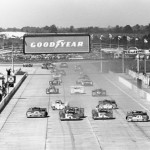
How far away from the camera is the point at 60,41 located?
7150 cm

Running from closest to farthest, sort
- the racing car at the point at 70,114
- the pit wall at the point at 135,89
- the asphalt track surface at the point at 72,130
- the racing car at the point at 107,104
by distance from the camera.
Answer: the asphalt track surface at the point at 72,130
the racing car at the point at 70,114
the racing car at the point at 107,104
the pit wall at the point at 135,89

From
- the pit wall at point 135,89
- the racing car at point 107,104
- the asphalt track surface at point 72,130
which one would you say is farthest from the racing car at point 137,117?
the pit wall at point 135,89

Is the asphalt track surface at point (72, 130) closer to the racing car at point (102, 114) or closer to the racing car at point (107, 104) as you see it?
the racing car at point (102, 114)

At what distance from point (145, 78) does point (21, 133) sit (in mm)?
62711

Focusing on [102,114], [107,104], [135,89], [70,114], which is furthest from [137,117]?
[135,89]

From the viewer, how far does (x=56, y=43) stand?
7181 centimetres

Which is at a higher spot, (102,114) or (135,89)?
(135,89)

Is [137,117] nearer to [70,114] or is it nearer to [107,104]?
[70,114]

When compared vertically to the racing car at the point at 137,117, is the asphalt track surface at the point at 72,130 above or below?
below

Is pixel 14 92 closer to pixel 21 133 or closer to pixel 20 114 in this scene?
pixel 20 114

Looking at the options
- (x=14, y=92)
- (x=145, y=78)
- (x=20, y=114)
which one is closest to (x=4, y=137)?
(x=20, y=114)

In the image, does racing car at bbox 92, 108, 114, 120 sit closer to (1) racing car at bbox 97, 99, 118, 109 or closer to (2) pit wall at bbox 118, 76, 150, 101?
(1) racing car at bbox 97, 99, 118, 109

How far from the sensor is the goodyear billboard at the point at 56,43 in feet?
234

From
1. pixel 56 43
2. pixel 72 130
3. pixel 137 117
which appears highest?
pixel 56 43
